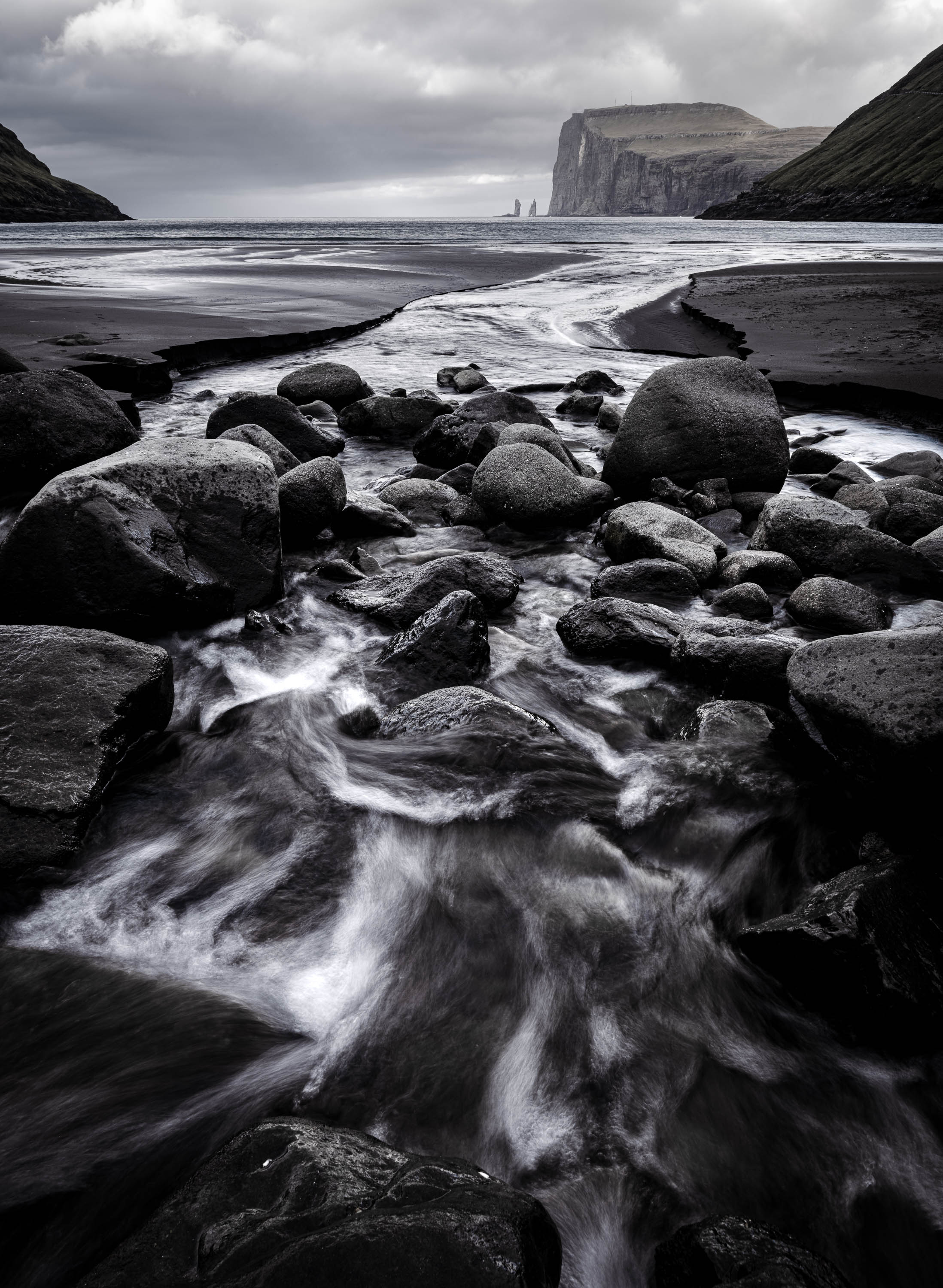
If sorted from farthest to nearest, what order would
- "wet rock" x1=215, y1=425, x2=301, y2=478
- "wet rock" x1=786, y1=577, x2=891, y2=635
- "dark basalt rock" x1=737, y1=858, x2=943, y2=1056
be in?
"wet rock" x1=215, y1=425, x2=301, y2=478 < "wet rock" x1=786, y1=577, x2=891, y2=635 < "dark basalt rock" x1=737, y1=858, x2=943, y2=1056

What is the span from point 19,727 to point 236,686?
1.19 m

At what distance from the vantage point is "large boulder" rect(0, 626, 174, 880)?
7.52ft

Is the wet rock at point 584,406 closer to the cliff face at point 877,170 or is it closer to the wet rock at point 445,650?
the wet rock at point 445,650

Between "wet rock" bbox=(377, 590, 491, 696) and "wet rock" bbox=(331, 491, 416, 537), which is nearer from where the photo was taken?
"wet rock" bbox=(377, 590, 491, 696)

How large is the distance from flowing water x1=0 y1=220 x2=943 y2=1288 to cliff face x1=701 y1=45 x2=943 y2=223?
6857 centimetres

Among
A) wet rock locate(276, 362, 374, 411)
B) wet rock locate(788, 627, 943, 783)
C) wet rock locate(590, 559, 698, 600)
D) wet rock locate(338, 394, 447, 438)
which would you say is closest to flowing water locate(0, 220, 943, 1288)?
wet rock locate(788, 627, 943, 783)

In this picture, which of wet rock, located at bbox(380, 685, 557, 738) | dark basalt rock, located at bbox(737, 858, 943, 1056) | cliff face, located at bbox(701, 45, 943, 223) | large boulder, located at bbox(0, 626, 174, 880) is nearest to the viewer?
dark basalt rock, located at bbox(737, 858, 943, 1056)

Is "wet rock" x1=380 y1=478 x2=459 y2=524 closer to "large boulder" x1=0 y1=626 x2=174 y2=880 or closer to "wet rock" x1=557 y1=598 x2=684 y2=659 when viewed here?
"wet rock" x1=557 y1=598 x2=684 y2=659

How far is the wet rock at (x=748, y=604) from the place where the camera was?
3980 mm

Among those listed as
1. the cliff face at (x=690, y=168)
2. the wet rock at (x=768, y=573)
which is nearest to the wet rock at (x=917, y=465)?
the wet rock at (x=768, y=573)

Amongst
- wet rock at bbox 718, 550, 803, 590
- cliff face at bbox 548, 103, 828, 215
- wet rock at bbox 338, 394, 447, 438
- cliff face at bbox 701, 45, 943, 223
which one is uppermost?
cliff face at bbox 548, 103, 828, 215

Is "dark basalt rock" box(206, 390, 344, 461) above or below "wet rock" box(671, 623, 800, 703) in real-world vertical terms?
above

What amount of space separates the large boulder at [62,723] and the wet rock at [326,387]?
600 cm

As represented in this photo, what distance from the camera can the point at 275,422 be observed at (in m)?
6.19
